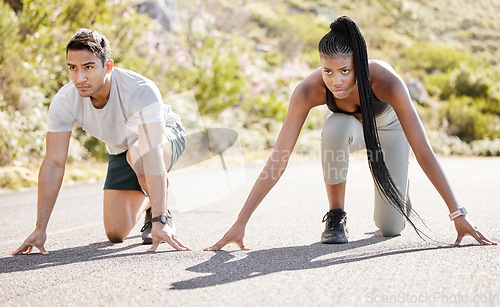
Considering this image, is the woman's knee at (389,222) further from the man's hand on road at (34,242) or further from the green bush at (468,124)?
the green bush at (468,124)

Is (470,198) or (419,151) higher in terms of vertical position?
(419,151)

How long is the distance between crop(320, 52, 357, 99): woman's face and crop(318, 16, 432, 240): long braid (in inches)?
1.1

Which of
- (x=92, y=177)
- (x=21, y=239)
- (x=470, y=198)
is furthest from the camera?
(x=92, y=177)

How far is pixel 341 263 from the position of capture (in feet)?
10.4

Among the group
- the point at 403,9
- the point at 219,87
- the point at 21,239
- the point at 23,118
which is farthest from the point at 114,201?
the point at 403,9

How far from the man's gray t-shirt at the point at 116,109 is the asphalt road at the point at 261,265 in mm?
823

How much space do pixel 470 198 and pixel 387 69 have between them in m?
3.22

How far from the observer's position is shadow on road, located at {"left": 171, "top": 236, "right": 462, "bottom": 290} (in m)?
2.85

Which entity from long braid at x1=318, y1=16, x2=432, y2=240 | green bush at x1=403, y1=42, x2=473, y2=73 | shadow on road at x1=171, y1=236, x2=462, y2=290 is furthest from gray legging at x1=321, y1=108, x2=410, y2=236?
green bush at x1=403, y1=42, x2=473, y2=73

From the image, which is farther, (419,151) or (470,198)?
(470,198)

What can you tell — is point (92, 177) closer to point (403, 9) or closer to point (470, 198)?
point (470, 198)

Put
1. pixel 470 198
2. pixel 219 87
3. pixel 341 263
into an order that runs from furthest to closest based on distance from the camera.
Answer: pixel 219 87
pixel 470 198
pixel 341 263

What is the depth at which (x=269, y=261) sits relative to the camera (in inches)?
129

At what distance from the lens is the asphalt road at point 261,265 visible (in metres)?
2.52
